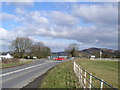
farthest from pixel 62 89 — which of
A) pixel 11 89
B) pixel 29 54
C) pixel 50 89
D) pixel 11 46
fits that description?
pixel 29 54

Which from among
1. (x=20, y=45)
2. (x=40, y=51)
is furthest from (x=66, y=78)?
(x=40, y=51)

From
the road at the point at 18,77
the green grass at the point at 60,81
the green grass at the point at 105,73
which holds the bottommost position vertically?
the green grass at the point at 105,73

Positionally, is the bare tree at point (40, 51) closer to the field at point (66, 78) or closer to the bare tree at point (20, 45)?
the bare tree at point (20, 45)

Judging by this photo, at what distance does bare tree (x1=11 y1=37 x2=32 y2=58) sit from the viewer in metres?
84.0

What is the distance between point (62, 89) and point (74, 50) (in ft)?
328

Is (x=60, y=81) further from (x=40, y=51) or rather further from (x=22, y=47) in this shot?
(x=40, y=51)

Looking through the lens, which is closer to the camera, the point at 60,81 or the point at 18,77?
the point at 60,81

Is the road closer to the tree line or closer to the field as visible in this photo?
the field

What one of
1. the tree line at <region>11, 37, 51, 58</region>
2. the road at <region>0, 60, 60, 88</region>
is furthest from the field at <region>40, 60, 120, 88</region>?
the tree line at <region>11, 37, 51, 58</region>

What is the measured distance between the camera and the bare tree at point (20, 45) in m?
84.0

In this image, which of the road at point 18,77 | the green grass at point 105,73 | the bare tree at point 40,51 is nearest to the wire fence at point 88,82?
the green grass at point 105,73

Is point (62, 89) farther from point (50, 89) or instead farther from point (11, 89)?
point (11, 89)

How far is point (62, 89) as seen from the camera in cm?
1001

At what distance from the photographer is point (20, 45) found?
3342 inches
